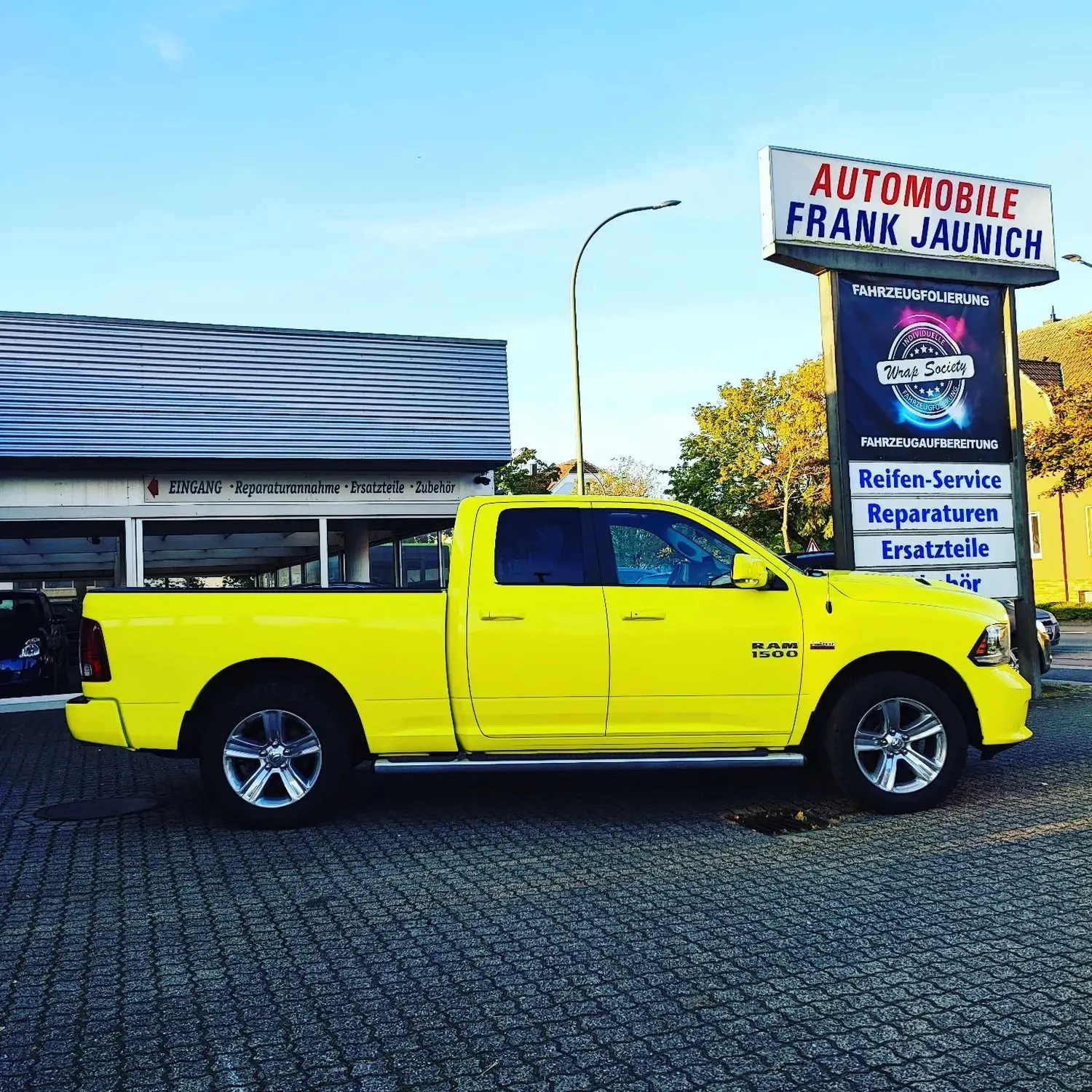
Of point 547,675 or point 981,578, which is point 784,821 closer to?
point 547,675

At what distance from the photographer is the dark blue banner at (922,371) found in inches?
443

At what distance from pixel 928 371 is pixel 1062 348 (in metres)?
43.1

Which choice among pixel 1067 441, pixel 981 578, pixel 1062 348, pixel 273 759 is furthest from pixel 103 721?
pixel 1062 348

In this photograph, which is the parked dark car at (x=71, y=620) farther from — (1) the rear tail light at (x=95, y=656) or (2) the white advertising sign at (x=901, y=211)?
(2) the white advertising sign at (x=901, y=211)

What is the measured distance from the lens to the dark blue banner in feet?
36.9

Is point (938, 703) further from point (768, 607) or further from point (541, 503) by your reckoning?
point (541, 503)

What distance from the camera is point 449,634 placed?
655 cm

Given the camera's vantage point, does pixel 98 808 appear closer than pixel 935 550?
Yes

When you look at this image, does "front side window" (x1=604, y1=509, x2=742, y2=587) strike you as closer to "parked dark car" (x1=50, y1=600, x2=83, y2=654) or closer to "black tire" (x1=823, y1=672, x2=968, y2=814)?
"black tire" (x1=823, y1=672, x2=968, y2=814)

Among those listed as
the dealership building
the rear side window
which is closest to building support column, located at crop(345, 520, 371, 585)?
the dealership building

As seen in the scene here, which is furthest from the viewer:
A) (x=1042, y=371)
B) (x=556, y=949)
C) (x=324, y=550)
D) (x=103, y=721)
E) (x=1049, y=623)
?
(x=1042, y=371)

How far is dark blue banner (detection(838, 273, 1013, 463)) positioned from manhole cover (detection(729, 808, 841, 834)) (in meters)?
5.28

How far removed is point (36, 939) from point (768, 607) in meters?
4.34

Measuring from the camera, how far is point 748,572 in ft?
21.6
